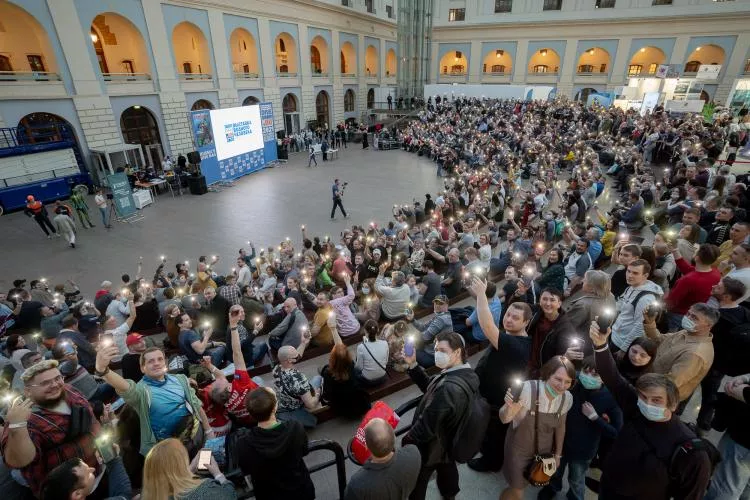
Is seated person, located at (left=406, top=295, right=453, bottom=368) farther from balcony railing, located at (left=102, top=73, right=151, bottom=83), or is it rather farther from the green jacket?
balcony railing, located at (left=102, top=73, right=151, bottom=83)

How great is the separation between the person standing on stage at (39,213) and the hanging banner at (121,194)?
6.45 ft

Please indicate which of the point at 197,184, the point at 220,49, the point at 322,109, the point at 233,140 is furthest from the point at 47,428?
the point at 322,109

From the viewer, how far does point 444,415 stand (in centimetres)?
248

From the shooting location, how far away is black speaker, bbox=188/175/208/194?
16.2 meters

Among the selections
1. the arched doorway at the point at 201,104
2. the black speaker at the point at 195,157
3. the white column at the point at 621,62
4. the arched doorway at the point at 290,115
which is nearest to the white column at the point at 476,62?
the white column at the point at 621,62

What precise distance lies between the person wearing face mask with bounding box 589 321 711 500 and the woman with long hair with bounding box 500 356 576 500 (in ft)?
1.03

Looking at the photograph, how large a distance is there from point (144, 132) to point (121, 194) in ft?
27.7

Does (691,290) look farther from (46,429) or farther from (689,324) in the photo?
(46,429)

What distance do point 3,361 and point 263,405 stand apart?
428 cm

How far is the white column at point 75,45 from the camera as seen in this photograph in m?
15.4

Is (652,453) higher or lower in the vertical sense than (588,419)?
higher

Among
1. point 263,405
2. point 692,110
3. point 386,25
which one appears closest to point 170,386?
point 263,405

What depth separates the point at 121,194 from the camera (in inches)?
534

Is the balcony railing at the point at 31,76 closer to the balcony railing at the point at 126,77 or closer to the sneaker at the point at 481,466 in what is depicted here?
the balcony railing at the point at 126,77
